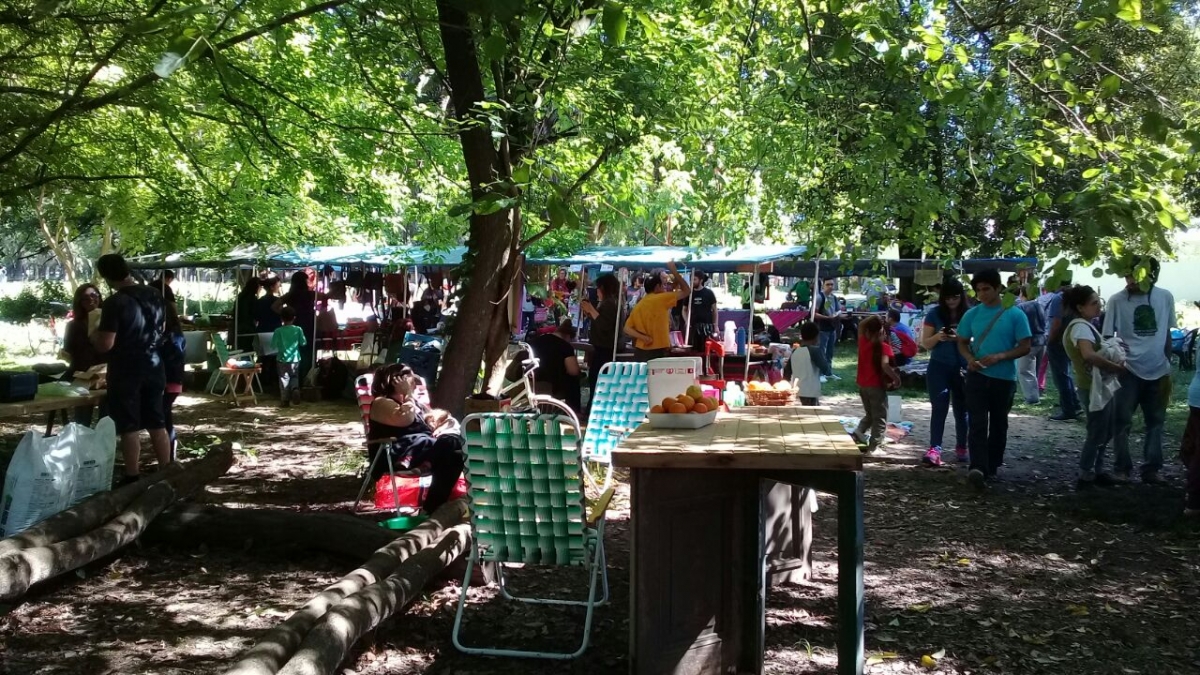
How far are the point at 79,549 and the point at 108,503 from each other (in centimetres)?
63

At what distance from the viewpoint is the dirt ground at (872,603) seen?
3896mm

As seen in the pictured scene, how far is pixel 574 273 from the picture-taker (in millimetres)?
26297

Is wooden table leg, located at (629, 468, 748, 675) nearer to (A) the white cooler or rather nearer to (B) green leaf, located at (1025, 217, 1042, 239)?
(A) the white cooler

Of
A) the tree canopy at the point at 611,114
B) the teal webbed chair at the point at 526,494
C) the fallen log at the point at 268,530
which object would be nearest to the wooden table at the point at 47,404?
the fallen log at the point at 268,530

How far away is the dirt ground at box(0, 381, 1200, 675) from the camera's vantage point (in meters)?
3.90

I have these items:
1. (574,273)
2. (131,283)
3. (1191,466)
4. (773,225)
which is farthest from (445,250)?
(574,273)

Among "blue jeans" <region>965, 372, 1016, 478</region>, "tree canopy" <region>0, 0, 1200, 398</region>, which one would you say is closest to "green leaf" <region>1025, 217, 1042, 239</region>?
"tree canopy" <region>0, 0, 1200, 398</region>

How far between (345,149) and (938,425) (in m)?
5.72

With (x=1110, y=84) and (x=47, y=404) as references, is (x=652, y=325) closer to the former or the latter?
(x=47, y=404)

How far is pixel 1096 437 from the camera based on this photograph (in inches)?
272

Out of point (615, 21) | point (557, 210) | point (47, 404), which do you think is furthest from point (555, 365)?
point (615, 21)

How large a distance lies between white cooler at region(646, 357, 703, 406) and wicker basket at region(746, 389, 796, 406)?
3.59 feet

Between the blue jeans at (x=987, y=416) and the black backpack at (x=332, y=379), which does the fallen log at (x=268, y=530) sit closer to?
the blue jeans at (x=987, y=416)

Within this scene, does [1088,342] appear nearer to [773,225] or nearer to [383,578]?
[773,225]
